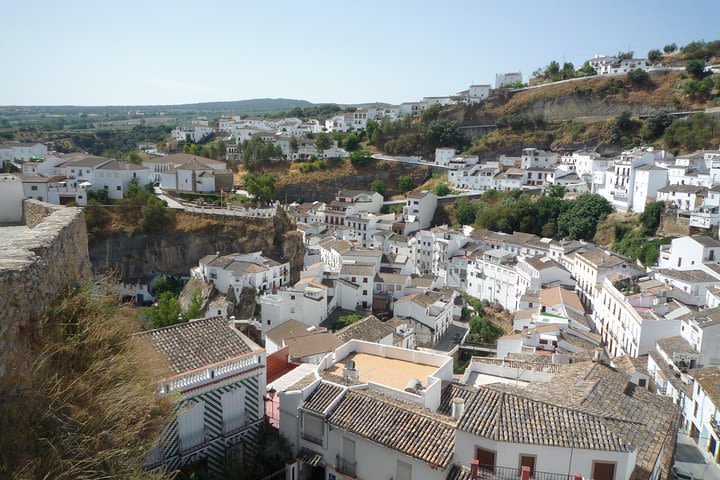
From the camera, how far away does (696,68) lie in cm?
5591

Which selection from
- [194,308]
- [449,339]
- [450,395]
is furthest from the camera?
[449,339]

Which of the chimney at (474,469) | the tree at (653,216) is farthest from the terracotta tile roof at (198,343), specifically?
the tree at (653,216)

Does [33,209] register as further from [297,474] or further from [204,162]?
[204,162]

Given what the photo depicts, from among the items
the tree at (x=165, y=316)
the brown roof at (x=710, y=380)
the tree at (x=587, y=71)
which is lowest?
the tree at (x=165, y=316)

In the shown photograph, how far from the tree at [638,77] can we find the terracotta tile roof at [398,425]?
198 ft

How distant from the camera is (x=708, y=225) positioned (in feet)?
105

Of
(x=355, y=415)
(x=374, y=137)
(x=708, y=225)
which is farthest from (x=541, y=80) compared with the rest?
(x=355, y=415)

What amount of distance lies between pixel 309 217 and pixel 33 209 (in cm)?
3720

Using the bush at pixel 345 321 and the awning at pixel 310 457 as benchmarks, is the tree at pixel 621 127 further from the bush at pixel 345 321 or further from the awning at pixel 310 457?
the awning at pixel 310 457

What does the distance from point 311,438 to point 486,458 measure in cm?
326

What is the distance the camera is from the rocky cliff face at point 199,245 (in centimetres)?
3638

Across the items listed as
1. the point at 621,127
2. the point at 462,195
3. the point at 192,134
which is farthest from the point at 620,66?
the point at 192,134

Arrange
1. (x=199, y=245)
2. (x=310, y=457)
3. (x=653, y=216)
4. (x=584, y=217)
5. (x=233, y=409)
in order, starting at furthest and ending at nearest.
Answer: (x=584, y=217) → (x=199, y=245) → (x=653, y=216) → (x=310, y=457) → (x=233, y=409)

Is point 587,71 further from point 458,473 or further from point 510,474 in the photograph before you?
point 458,473
